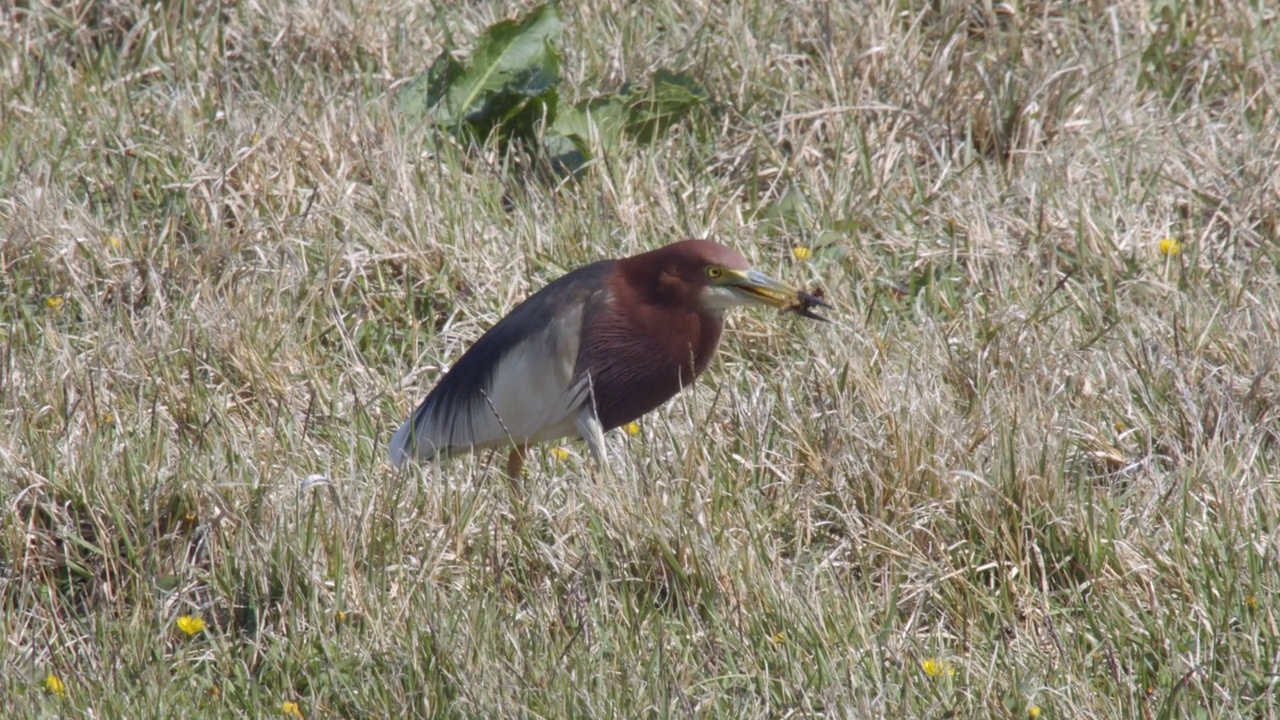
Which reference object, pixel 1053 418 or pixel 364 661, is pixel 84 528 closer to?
pixel 364 661

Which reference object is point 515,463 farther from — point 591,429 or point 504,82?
point 504,82

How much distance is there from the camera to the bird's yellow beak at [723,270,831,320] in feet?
13.3

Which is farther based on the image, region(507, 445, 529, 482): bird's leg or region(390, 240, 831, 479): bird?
region(507, 445, 529, 482): bird's leg

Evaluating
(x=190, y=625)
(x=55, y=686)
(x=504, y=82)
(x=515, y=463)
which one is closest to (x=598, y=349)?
(x=515, y=463)

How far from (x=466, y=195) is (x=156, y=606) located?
228cm

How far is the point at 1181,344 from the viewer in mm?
4410

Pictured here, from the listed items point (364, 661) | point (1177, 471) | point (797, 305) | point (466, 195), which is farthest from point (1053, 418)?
point (466, 195)

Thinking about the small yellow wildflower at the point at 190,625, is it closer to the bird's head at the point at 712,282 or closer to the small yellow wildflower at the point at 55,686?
the small yellow wildflower at the point at 55,686

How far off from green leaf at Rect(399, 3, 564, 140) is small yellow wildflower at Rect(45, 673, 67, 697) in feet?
9.47

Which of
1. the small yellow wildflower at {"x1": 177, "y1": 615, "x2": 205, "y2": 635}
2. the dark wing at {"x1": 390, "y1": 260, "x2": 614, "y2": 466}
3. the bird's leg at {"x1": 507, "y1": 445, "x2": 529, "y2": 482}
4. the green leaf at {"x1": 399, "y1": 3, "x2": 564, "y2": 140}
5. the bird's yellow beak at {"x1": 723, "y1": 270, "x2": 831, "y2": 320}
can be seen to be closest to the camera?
the small yellow wildflower at {"x1": 177, "y1": 615, "x2": 205, "y2": 635}

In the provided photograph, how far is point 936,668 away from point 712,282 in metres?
1.29

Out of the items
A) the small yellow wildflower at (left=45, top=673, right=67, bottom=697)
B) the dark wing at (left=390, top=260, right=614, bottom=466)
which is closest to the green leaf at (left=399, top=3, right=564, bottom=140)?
the dark wing at (left=390, top=260, right=614, bottom=466)

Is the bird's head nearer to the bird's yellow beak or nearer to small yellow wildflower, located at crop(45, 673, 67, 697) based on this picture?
the bird's yellow beak

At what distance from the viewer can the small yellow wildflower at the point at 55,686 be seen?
324 cm
